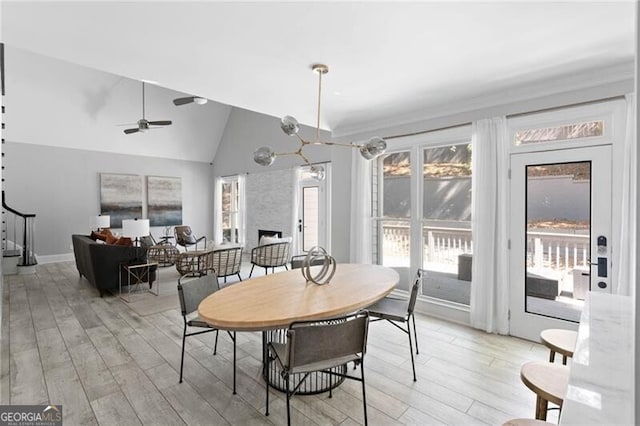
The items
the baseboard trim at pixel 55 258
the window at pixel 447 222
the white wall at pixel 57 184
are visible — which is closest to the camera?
the window at pixel 447 222

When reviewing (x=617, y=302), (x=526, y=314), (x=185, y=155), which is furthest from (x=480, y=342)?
(x=185, y=155)

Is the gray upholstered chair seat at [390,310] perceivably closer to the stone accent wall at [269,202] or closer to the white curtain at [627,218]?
the white curtain at [627,218]

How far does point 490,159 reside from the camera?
3373 mm

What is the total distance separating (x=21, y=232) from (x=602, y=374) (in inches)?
387

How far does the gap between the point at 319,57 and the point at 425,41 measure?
87 cm

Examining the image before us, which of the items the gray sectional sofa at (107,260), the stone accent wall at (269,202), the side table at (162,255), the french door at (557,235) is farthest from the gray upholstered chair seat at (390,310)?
the stone accent wall at (269,202)

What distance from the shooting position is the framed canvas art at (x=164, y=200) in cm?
869

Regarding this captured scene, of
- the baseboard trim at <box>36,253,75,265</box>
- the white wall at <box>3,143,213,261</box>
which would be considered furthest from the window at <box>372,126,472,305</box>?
the baseboard trim at <box>36,253,75,265</box>

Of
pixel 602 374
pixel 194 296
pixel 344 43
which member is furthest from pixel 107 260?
pixel 602 374

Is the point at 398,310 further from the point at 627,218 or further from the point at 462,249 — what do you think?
the point at 627,218

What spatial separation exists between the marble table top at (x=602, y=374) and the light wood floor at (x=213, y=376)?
102 centimetres

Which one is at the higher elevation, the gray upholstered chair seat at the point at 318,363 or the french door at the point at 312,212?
the french door at the point at 312,212

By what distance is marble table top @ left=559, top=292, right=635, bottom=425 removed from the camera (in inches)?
28.5

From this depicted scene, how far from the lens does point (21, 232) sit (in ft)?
22.8
